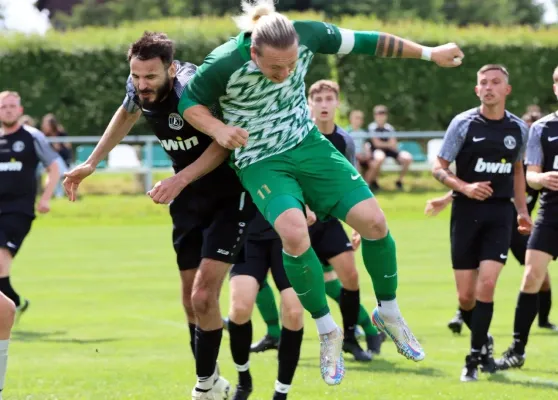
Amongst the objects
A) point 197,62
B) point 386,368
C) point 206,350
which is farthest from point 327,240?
point 197,62

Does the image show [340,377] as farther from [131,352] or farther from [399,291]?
[399,291]

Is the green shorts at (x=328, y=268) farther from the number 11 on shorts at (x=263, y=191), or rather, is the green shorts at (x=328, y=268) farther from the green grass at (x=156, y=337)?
the number 11 on shorts at (x=263, y=191)

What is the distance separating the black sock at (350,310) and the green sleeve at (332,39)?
3.52m

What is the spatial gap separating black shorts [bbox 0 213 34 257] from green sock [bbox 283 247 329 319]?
5615 mm

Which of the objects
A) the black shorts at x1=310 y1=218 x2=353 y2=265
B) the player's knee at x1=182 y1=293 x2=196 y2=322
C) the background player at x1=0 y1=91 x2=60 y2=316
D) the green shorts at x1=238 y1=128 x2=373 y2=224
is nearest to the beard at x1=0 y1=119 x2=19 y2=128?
the background player at x1=0 y1=91 x2=60 y2=316

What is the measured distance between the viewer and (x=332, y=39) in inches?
315

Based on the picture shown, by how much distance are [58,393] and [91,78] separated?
24733mm

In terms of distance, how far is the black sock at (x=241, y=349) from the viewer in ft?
30.1

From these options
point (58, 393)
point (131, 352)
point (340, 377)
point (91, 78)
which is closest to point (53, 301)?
point (131, 352)

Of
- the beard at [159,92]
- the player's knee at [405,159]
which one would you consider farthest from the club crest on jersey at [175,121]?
the player's knee at [405,159]

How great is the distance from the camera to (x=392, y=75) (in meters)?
34.1

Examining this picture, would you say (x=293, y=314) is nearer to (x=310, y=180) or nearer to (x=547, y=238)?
(x=310, y=180)

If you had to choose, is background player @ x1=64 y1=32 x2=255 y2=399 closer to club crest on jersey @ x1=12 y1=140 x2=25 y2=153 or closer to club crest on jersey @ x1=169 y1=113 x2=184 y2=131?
club crest on jersey @ x1=169 y1=113 x2=184 y2=131

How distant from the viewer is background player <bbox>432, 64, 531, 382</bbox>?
10336mm
